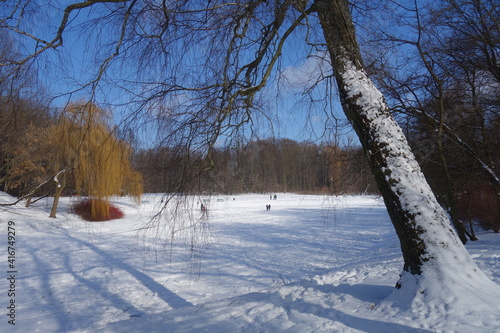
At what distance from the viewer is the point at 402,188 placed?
9.32 ft

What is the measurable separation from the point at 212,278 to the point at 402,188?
8087 mm

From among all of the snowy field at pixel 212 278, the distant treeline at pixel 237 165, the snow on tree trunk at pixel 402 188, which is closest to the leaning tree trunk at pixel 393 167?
the snow on tree trunk at pixel 402 188

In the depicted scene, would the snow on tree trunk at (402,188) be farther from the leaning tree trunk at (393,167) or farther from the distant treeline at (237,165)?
the distant treeline at (237,165)

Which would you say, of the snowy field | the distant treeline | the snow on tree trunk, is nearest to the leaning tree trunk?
the snow on tree trunk

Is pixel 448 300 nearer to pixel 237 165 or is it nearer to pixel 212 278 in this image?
pixel 237 165

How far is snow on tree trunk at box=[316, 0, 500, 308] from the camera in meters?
2.63

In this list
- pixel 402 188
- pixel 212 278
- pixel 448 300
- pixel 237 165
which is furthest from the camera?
pixel 212 278

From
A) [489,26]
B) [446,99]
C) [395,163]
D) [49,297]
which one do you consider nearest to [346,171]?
[446,99]

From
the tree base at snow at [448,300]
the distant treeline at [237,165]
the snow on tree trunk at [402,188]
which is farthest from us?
the distant treeline at [237,165]

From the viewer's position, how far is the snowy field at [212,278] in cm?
297

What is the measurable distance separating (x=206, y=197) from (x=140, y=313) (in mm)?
5255

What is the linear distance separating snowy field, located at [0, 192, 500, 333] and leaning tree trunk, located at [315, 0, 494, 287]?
0.42 meters

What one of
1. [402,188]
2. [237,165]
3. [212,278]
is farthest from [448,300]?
[212,278]

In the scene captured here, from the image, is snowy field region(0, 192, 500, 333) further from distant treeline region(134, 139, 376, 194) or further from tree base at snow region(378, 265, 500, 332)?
distant treeline region(134, 139, 376, 194)
